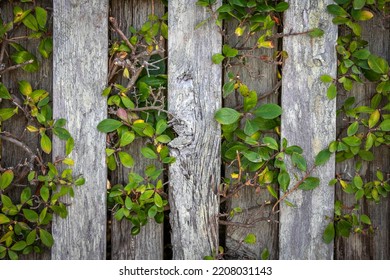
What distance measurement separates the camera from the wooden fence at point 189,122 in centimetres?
210

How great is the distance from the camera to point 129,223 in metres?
2.21

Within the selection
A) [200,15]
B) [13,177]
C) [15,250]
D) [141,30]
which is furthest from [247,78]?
[15,250]

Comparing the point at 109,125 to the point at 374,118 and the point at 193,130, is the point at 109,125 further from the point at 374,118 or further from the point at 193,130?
the point at 374,118

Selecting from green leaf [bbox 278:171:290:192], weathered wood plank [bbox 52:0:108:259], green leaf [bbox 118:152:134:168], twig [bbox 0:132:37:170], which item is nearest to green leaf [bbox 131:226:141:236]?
weathered wood plank [bbox 52:0:108:259]

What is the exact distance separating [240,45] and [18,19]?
0.79m

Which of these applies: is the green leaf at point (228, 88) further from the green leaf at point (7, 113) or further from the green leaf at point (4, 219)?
the green leaf at point (4, 219)

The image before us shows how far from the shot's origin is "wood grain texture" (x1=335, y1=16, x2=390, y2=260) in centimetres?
216

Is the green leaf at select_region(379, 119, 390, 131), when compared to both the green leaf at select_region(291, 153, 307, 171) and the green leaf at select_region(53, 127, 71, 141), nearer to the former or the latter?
the green leaf at select_region(291, 153, 307, 171)

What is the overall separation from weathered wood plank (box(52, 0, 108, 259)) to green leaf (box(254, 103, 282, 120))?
0.55 meters

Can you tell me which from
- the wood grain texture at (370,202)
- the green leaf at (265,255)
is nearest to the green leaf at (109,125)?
the green leaf at (265,255)

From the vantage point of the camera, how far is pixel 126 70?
2096 mm

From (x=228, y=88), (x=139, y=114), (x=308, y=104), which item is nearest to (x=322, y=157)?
(x=308, y=104)

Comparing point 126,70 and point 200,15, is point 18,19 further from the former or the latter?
point 200,15

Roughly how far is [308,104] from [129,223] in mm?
780
